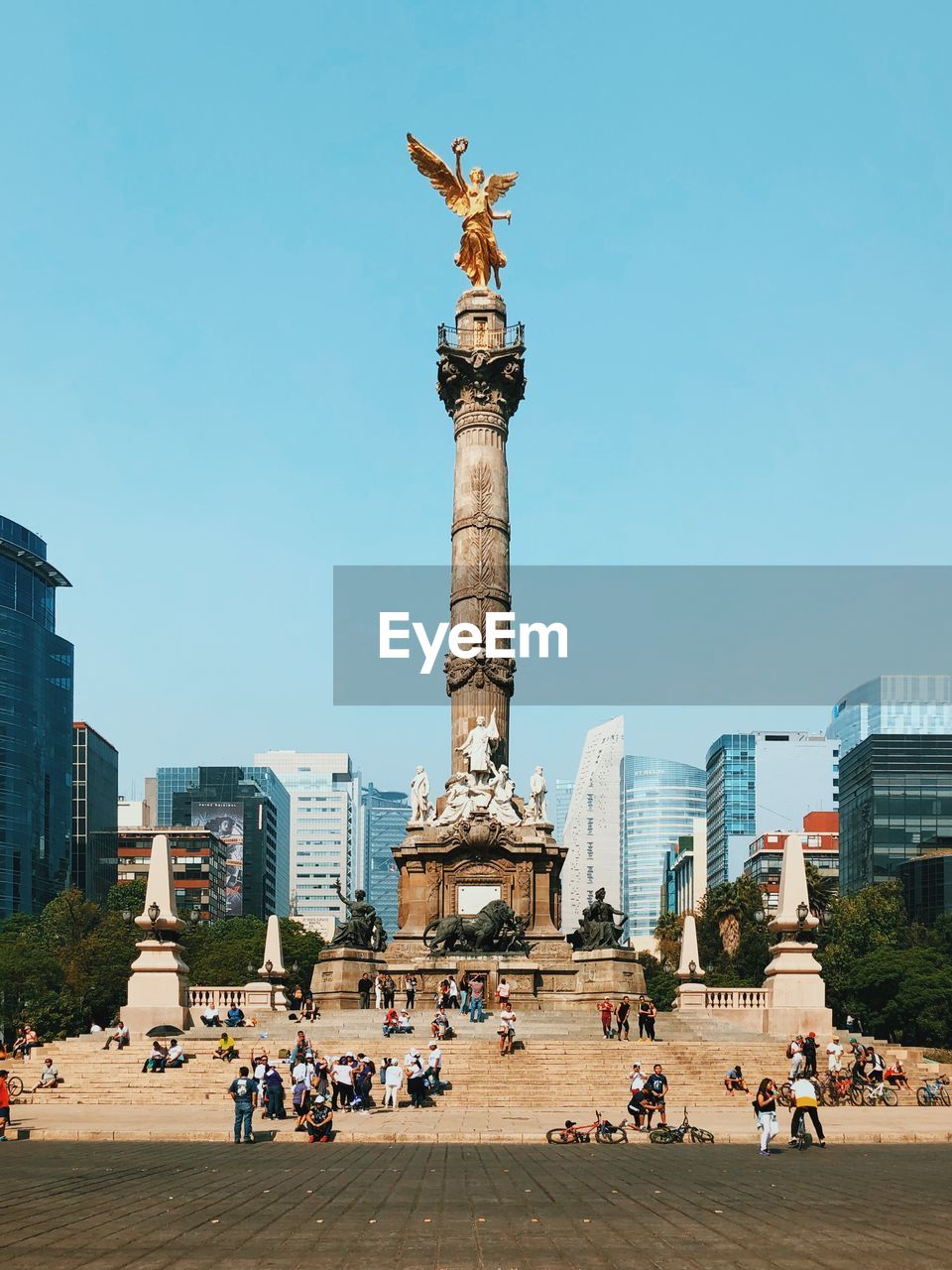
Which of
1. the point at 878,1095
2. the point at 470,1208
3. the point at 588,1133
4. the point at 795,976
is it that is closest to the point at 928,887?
the point at 795,976

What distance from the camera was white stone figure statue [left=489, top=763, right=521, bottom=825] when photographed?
191 feet

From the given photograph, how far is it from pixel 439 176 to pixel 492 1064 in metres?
44.2

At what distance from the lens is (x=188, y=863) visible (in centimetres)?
17825

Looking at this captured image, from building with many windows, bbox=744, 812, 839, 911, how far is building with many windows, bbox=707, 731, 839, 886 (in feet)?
20.8

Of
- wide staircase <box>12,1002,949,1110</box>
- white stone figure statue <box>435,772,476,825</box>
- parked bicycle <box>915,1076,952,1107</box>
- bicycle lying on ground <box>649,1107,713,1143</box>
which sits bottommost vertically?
parked bicycle <box>915,1076,952,1107</box>

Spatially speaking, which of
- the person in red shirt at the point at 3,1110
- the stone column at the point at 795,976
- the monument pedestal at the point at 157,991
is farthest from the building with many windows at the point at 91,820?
the person in red shirt at the point at 3,1110

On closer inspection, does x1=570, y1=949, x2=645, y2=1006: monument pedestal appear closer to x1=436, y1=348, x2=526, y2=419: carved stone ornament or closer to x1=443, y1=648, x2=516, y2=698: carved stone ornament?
x1=443, y1=648, x2=516, y2=698: carved stone ornament

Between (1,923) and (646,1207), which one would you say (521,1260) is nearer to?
(646,1207)

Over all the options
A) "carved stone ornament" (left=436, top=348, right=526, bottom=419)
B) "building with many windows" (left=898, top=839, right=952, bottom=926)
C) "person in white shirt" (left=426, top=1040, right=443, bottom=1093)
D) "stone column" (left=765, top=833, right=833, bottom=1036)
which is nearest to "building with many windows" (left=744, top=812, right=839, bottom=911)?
"building with many windows" (left=898, top=839, right=952, bottom=926)

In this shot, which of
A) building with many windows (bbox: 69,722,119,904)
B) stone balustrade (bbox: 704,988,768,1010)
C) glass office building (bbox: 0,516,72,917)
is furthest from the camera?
building with many windows (bbox: 69,722,119,904)

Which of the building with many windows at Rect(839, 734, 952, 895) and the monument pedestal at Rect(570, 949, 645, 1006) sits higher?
the building with many windows at Rect(839, 734, 952, 895)

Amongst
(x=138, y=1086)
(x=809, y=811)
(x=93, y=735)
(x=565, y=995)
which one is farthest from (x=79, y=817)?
(x=138, y=1086)

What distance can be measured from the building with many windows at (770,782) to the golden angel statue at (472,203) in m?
124

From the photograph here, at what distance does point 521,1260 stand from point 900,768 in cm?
13009
